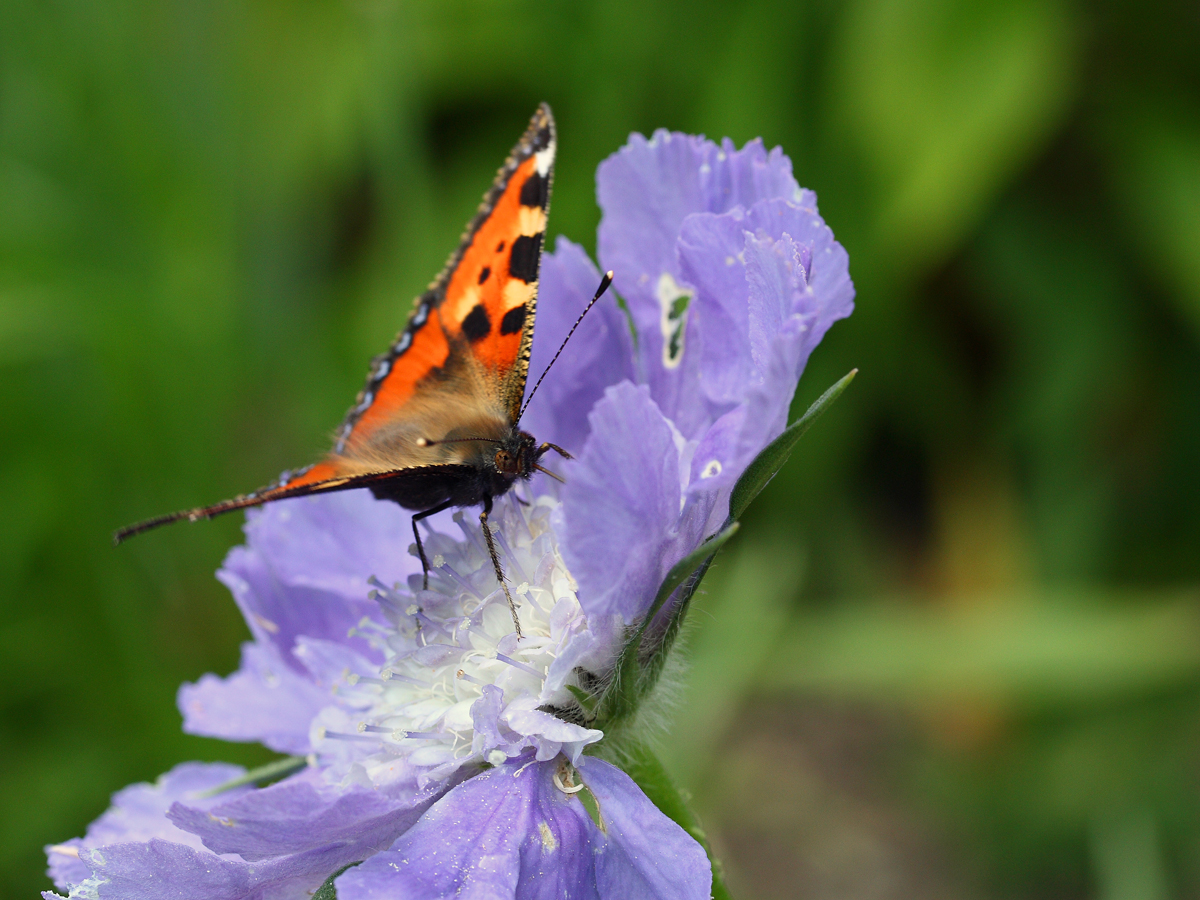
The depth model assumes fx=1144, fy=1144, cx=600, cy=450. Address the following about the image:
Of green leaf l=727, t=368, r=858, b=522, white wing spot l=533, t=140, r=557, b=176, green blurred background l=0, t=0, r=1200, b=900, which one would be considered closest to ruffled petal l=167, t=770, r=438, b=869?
green leaf l=727, t=368, r=858, b=522

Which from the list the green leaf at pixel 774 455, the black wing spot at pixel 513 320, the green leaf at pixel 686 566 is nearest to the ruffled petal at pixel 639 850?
the green leaf at pixel 686 566

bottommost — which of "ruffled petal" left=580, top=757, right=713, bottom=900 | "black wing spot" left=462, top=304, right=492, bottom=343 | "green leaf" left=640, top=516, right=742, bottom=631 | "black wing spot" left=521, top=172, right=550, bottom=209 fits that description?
"ruffled petal" left=580, top=757, right=713, bottom=900

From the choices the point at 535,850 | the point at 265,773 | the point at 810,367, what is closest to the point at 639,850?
the point at 535,850

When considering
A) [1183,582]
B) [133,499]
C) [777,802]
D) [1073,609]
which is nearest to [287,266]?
[133,499]

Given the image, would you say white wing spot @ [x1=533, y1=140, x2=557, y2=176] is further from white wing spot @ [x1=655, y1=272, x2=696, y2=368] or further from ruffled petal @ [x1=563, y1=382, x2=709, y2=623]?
ruffled petal @ [x1=563, y1=382, x2=709, y2=623]

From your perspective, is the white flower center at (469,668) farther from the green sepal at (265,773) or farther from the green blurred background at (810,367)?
the green blurred background at (810,367)

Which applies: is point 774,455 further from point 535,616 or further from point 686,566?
point 535,616

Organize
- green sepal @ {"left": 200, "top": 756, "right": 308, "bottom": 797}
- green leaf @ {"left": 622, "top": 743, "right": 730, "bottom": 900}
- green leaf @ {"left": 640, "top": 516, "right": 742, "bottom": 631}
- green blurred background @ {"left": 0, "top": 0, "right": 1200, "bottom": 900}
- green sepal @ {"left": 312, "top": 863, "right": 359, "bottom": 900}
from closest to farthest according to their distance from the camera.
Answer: green leaf @ {"left": 640, "top": 516, "right": 742, "bottom": 631} → green sepal @ {"left": 312, "top": 863, "right": 359, "bottom": 900} → green leaf @ {"left": 622, "top": 743, "right": 730, "bottom": 900} → green sepal @ {"left": 200, "top": 756, "right": 308, "bottom": 797} → green blurred background @ {"left": 0, "top": 0, "right": 1200, "bottom": 900}
